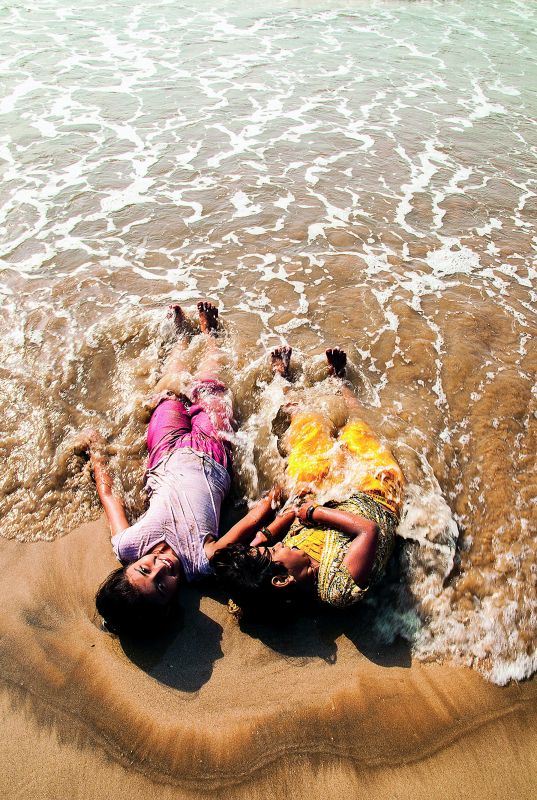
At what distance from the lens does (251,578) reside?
3.21 meters

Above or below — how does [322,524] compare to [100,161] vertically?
below

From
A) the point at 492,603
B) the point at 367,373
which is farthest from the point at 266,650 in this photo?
the point at 367,373

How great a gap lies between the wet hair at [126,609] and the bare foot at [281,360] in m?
2.53

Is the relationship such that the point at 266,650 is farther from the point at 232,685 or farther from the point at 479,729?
the point at 479,729

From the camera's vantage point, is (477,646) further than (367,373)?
No

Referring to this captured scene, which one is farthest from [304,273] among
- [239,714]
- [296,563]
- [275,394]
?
[239,714]

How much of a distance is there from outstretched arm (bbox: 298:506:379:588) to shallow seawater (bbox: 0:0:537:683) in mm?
459

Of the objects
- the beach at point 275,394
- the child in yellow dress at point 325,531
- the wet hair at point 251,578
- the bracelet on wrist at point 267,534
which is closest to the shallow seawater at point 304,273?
the beach at point 275,394

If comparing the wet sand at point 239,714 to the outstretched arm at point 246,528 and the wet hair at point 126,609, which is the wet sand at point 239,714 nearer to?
the wet hair at point 126,609

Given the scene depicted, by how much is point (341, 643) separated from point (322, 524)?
32.6 inches

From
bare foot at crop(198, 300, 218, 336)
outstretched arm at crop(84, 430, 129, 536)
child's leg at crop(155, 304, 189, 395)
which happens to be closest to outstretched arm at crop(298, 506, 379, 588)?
outstretched arm at crop(84, 430, 129, 536)

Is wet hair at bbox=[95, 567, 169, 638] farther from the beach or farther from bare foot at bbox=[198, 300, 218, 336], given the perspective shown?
bare foot at bbox=[198, 300, 218, 336]

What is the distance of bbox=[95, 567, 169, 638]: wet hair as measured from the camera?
3126 millimetres

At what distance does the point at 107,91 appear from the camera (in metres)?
11.4
